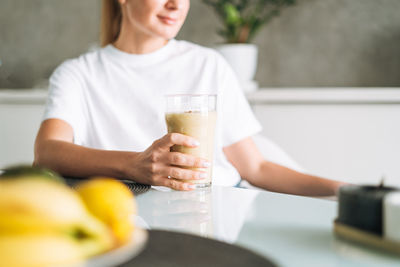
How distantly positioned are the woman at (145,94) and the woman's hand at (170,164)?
1.21 feet

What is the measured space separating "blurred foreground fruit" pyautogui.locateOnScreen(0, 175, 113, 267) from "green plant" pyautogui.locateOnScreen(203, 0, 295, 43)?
6.72 ft

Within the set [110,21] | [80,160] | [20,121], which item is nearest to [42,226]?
[80,160]

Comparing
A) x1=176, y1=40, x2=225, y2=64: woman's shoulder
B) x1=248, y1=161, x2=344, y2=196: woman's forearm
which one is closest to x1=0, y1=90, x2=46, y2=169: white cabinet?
x1=176, y1=40, x2=225, y2=64: woman's shoulder

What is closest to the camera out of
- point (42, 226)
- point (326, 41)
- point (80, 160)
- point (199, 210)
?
point (42, 226)

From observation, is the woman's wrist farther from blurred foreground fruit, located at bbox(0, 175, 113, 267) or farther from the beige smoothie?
blurred foreground fruit, located at bbox(0, 175, 113, 267)

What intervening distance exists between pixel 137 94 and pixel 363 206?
1.00 metres

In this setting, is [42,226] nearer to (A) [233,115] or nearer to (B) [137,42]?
(A) [233,115]

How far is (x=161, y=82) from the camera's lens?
1395 millimetres

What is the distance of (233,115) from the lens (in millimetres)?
1368

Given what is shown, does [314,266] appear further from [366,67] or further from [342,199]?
[366,67]

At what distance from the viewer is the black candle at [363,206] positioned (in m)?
0.47

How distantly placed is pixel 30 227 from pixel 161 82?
1.10m

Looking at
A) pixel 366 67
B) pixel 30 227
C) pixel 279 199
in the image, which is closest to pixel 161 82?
pixel 279 199

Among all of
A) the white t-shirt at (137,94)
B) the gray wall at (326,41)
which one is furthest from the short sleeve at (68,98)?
the gray wall at (326,41)
